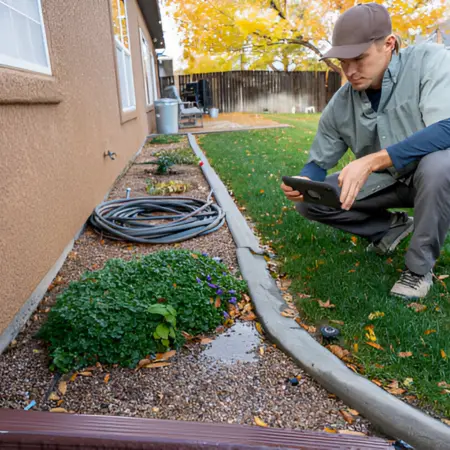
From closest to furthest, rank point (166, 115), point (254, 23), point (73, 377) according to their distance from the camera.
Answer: point (73, 377), point (166, 115), point (254, 23)

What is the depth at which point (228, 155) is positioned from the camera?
718 centimetres

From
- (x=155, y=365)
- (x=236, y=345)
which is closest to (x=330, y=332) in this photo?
(x=236, y=345)

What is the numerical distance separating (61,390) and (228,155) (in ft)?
19.2

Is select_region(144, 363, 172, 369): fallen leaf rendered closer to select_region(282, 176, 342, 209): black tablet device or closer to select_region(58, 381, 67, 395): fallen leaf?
select_region(58, 381, 67, 395): fallen leaf

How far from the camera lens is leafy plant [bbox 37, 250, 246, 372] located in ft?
6.06

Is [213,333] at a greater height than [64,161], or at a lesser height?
lesser

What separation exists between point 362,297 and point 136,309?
1232 millimetres

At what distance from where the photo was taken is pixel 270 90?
21234 mm

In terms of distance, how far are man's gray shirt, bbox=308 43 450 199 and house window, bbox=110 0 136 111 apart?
452cm

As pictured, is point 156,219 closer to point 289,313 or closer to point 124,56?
point 289,313

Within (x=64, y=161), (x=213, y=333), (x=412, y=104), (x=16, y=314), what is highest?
(x=412, y=104)

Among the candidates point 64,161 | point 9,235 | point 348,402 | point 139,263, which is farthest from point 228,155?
point 348,402

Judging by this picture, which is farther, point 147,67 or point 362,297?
point 147,67

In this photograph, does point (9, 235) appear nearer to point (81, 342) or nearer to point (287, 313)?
point (81, 342)
